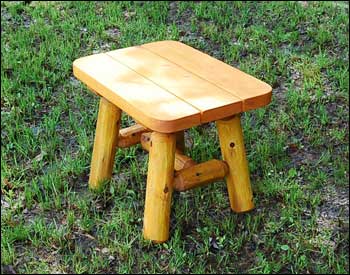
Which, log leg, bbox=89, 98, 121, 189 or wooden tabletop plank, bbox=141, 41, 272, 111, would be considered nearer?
wooden tabletop plank, bbox=141, 41, 272, 111

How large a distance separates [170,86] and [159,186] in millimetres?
448

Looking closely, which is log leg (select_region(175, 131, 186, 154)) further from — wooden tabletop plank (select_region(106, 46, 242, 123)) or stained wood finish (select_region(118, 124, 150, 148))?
wooden tabletop plank (select_region(106, 46, 242, 123))

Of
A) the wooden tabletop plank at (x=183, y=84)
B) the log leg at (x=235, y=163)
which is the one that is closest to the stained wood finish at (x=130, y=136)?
the wooden tabletop plank at (x=183, y=84)

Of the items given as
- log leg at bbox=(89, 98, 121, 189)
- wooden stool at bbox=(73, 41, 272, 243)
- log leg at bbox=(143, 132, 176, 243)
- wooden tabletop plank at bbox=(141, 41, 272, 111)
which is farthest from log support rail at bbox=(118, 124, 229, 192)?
wooden tabletop plank at bbox=(141, 41, 272, 111)

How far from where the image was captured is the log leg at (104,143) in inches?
140

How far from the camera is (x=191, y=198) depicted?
12.0ft

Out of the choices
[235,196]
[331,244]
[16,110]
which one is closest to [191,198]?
[235,196]

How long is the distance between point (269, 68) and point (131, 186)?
1.61 metres

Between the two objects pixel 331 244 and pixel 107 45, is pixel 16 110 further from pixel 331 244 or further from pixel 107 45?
pixel 331 244

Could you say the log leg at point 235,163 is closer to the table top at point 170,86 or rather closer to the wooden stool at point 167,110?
the wooden stool at point 167,110

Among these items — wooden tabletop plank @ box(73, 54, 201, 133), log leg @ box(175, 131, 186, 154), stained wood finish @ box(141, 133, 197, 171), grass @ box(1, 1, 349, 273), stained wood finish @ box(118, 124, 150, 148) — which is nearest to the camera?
wooden tabletop plank @ box(73, 54, 201, 133)

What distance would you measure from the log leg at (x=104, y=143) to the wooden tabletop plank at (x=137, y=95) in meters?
0.17

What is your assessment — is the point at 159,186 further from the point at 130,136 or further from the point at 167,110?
the point at 130,136

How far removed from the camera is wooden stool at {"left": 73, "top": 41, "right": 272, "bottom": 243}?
308cm
